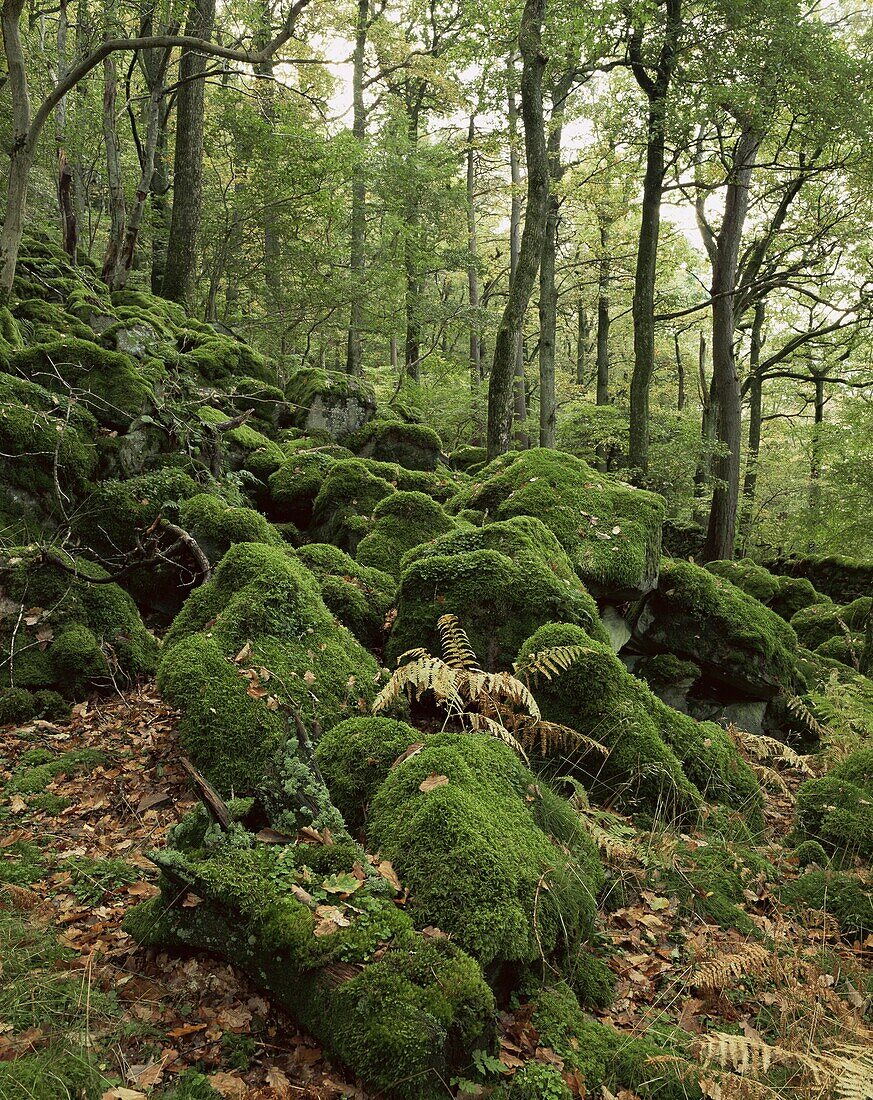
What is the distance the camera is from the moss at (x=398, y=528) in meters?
7.22

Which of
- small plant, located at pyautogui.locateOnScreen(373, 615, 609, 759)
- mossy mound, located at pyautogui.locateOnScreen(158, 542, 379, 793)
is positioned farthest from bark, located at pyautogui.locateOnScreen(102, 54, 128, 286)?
small plant, located at pyautogui.locateOnScreen(373, 615, 609, 759)

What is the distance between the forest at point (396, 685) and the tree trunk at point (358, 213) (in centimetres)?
104

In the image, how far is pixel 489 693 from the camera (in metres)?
4.41

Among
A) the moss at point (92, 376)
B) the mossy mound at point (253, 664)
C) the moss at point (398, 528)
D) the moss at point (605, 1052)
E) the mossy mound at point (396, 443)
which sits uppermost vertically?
the moss at point (92, 376)

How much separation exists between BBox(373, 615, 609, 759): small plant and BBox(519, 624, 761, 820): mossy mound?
148 millimetres

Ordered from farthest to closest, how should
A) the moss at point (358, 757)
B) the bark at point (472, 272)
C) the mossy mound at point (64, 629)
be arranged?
the bark at point (472, 272) → the mossy mound at point (64, 629) → the moss at point (358, 757)

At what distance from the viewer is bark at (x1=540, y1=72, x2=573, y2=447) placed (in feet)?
48.7

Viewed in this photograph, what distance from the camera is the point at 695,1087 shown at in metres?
2.57

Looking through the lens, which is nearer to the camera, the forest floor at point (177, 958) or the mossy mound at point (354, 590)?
the forest floor at point (177, 958)

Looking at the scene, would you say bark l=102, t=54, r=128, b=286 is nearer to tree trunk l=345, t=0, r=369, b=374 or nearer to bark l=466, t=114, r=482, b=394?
tree trunk l=345, t=0, r=369, b=374

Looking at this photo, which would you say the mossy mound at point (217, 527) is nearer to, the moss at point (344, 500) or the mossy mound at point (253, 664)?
the mossy mound at point (253, 664)

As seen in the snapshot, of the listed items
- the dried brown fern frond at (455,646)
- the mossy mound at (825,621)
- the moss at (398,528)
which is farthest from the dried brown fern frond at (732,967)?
the mossy mound at (825,621)

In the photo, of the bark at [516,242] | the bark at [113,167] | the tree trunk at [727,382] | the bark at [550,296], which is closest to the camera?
the bark at [113,167]

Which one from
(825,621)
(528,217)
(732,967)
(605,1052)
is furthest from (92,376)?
(825,621)
